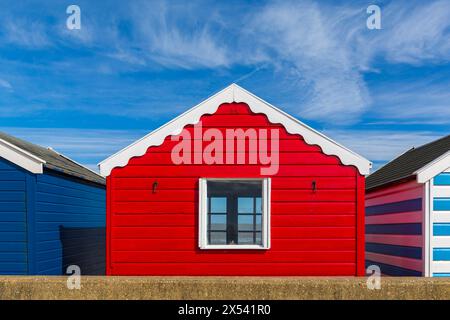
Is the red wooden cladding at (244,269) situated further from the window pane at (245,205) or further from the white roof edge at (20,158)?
the white roof edge at (20,158)

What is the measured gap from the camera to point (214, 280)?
21.3ft

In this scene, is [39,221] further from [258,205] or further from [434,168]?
[434,168]

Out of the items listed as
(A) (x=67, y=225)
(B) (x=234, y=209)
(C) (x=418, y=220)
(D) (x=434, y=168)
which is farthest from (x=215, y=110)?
(A) (x=67, y=225)

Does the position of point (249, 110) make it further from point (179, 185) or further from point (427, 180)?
point (427, 180)

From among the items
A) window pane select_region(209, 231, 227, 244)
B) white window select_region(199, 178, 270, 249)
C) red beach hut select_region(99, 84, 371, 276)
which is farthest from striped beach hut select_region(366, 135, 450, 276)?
window pane select_region(209, 231, 227, 244)

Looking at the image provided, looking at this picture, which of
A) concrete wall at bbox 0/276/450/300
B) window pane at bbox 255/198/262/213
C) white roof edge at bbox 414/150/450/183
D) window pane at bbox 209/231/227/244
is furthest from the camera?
window pane at bbox 209/231/227/244

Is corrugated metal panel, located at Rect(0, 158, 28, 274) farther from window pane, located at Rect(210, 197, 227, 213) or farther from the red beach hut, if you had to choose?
window pane, located at Rect(210, 197, 227, 213)

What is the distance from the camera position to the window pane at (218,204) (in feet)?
28.0

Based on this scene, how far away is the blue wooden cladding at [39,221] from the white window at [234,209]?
3.33 metres

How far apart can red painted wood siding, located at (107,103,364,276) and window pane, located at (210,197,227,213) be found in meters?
1.27

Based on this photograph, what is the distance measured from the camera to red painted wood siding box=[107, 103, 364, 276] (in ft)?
23.9

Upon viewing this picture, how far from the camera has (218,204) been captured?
862 centimetres
